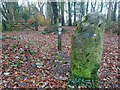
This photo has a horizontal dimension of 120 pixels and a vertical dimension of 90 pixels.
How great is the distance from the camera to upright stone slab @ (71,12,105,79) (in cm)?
297

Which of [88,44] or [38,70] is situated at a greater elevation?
[88,44]

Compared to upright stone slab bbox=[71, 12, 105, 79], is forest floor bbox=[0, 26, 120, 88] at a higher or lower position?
lower

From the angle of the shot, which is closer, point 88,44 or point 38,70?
point 88,44

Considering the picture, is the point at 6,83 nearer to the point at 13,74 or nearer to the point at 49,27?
the point at 13,74

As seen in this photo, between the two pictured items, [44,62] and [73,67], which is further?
[44,62]

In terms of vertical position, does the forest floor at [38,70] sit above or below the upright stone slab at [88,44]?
below

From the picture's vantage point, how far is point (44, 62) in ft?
14.5

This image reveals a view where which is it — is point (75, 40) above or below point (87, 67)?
above

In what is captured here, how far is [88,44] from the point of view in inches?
119

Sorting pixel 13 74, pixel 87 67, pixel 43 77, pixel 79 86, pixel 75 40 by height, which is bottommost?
pixel 79 86

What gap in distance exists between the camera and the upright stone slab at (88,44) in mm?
2971

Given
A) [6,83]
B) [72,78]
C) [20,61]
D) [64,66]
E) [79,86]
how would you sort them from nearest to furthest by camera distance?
[6,83] → [79,86] → [72,78] → [20,61] → [64,66]

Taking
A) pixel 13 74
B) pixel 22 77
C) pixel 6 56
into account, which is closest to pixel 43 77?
pixel 22 77

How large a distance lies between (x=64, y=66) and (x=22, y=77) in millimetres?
1948
